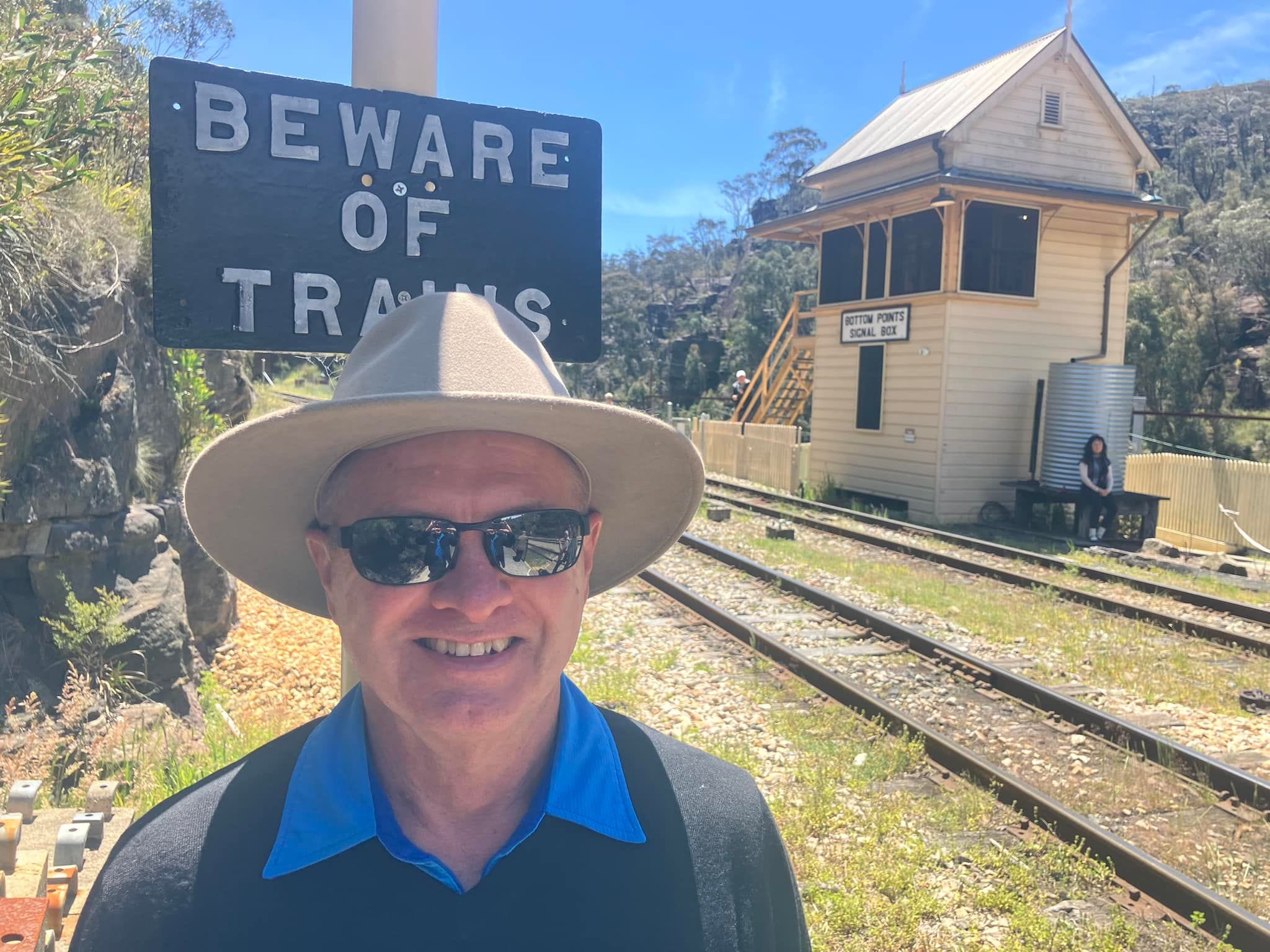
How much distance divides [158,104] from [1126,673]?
26.4ft

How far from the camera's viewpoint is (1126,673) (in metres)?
7.46

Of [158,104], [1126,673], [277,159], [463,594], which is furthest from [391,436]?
A: [1126,673]

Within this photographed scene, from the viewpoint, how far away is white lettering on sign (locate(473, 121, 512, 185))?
1793 mm

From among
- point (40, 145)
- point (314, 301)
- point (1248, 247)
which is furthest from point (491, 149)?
point (1248, 247)

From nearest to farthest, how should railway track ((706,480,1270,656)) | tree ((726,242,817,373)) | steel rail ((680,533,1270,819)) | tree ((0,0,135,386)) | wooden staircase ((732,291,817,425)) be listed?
tree ((0,0,135,386)), steel rail ((680,533,1270,819)), railway track ((706,480,1270,656)), wooden staircase ((732,291,817,425)), tree ((726,242,817,373))

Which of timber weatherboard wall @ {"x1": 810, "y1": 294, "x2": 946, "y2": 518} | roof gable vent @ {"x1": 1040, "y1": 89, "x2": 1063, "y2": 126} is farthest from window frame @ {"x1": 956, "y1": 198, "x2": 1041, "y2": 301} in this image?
roof gable vent @ {"x1": 1040, "y1": 89, "x2": 1063, "y2": 126}

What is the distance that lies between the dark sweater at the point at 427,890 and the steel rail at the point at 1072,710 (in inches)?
131

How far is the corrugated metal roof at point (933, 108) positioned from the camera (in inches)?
695

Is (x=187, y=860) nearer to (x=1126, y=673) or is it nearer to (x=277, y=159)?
(x=277, y=159)

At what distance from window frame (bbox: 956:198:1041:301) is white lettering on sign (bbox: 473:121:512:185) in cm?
1674

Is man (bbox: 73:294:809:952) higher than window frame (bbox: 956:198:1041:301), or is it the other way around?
window frame (bbox: 956:198:1041:301)

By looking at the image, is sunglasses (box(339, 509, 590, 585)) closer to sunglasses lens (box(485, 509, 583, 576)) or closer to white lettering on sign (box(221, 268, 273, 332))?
sunglasses lens (box(485, 509, 583, 576))

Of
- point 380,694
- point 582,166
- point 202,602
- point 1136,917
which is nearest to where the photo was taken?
point 380,694

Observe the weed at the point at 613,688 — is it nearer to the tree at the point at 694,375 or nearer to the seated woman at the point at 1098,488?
the seated woman at the point at 1098,488
